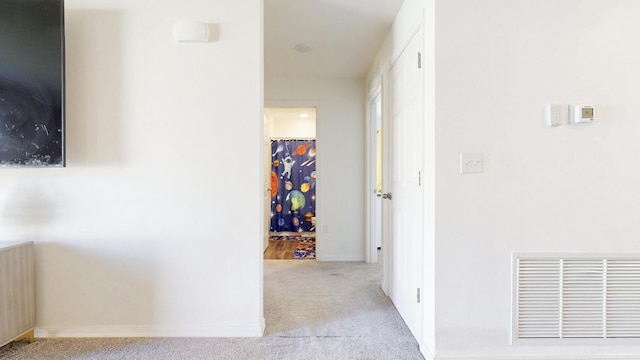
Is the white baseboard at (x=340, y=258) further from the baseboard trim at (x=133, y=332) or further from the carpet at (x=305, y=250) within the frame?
the baseboard trim at (x=133, y=332)

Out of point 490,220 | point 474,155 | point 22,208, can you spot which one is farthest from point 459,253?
point 22,208

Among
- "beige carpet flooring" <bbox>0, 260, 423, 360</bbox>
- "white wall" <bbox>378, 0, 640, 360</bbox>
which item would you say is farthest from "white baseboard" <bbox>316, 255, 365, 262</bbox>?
"white wall" <bbox>378, 0, 640, 360</bbox>

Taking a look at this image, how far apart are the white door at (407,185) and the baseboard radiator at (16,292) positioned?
2.40m

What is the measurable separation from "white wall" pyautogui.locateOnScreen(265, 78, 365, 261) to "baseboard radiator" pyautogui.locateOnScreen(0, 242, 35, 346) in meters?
2.65

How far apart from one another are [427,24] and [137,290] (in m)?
2.43

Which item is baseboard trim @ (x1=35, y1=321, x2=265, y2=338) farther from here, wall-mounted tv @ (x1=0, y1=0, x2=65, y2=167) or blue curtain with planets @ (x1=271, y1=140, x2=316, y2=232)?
blue curtain with planets @ (x1=271, y1=140, x2=316, y2=232)

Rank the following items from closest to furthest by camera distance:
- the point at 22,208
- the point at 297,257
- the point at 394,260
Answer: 1. the point at 22,208
2. the point at 394,260
3. the point at 297,257

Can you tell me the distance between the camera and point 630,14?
5.50 feet

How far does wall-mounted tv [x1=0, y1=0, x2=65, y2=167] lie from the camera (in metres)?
1.79

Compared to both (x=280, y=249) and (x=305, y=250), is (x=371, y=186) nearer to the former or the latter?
(x=305, y=250)

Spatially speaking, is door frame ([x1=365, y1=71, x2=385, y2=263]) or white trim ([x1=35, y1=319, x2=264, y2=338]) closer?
white trim ([x1=35, y1=319, x2=264, y2=338])

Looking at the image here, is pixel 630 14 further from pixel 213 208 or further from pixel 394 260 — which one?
pixel 213 208

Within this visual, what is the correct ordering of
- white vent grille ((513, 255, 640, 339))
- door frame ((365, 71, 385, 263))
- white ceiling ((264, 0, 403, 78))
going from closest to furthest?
white vent grille ((513, 255, 640, 339)) → white ceiling ((264, 0, 403, 78)) → door frame ((365, 71, 385, 263))

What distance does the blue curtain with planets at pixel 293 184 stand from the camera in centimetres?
563
